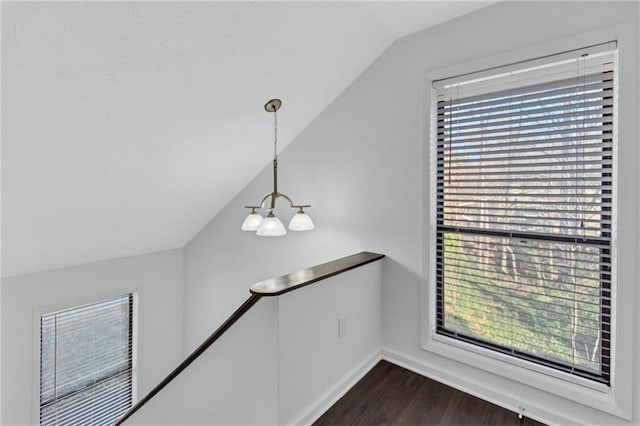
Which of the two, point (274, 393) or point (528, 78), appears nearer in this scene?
point (274, 393)

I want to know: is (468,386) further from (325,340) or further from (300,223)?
(300,223)

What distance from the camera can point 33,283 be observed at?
278 cm

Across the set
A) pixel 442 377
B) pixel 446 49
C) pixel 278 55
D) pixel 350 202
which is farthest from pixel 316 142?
pixel 442 377

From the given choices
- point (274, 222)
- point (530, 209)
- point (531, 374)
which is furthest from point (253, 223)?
point (531, 374)

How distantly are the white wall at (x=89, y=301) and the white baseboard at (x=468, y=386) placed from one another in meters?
Answer: 2.59

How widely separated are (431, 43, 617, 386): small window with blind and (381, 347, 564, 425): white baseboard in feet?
0.73

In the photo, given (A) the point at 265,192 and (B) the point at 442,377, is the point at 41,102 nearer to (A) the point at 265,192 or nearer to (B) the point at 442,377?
(A) the point at 265,192

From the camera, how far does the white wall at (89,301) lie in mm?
2691

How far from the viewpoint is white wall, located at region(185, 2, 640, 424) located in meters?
1.74

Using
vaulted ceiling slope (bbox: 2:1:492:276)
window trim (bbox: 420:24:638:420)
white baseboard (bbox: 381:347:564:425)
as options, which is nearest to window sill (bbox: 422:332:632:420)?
window trim (bbox: 420:24:638:420)

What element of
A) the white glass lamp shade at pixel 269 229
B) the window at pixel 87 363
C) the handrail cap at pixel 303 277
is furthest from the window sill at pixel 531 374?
the window at pixel 87 363

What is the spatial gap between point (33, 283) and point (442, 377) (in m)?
3.25

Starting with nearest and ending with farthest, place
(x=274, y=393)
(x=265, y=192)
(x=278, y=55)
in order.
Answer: (x=274, y=393), (x=278, y=55), (x=265, y=192)

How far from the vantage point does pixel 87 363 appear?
3217 mm
